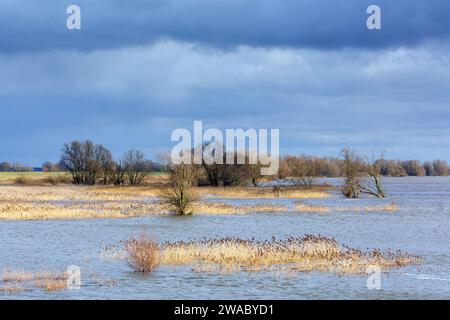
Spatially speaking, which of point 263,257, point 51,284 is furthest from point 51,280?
point 263,257

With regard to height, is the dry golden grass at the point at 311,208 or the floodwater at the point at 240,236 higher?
the dry golden grass at the point at 311,208

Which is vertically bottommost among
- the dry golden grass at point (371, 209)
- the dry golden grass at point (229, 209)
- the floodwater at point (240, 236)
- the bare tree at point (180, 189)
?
the floodwater at point (240, 236)

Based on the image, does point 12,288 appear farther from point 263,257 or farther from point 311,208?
point 311,208

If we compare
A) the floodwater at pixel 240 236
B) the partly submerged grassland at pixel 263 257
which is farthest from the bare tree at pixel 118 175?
the partly submerged grassland at pixel 263 257

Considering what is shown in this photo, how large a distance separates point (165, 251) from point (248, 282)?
22.0ft

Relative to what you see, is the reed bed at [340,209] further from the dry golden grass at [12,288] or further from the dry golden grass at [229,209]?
the dry golden grass at [12,288]

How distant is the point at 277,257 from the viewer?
94.7ft

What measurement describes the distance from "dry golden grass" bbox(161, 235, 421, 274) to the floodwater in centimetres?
99

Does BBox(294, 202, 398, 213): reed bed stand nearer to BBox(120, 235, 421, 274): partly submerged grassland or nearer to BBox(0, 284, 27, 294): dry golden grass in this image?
BBox(120, 235, 421, 274): partly submerged grassland

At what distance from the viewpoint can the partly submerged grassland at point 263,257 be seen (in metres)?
26.5

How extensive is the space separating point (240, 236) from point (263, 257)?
1159cm

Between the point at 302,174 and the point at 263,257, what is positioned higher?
the point at 302,174

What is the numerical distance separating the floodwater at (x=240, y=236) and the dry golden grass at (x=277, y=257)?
0.99 meters
